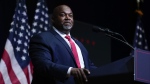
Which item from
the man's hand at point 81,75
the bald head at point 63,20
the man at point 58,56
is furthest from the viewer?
the bald head at point 63,20

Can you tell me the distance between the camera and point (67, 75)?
307 centimetres

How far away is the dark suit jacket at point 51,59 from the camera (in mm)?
3129

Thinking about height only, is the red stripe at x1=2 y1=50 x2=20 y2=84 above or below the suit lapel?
below

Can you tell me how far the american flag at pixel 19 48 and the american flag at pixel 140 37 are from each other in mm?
1954

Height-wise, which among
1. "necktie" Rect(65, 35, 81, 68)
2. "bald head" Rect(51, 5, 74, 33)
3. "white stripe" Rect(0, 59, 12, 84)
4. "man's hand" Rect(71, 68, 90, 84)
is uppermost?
"bald head" Rect(51, 5, 74, 33)

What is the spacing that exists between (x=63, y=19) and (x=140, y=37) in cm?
395

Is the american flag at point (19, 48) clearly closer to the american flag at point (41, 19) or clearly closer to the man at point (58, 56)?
the american flag at point (41, 19)

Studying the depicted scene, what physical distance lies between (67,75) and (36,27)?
3.00 m

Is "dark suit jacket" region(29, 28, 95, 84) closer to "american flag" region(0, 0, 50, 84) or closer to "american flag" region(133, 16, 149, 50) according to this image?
"american flag" region(0, 0, 50, 84)

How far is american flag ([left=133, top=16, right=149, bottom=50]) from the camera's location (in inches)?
292

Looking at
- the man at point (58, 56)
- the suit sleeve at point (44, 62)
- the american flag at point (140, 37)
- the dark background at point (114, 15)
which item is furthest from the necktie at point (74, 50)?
the american flag at point (140, 37)

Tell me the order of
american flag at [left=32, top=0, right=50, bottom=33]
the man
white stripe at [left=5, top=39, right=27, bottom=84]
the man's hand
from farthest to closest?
1. american flag at [left=32, top=0, right=50, bottom=33]
2. white stripe at [left=5, top=39, right=27, bottom=84]
3. the man
4. the man's hand

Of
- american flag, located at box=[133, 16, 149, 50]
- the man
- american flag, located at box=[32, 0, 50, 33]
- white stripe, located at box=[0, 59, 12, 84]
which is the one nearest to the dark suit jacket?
the man

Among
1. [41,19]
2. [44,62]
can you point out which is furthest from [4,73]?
[44,62]
